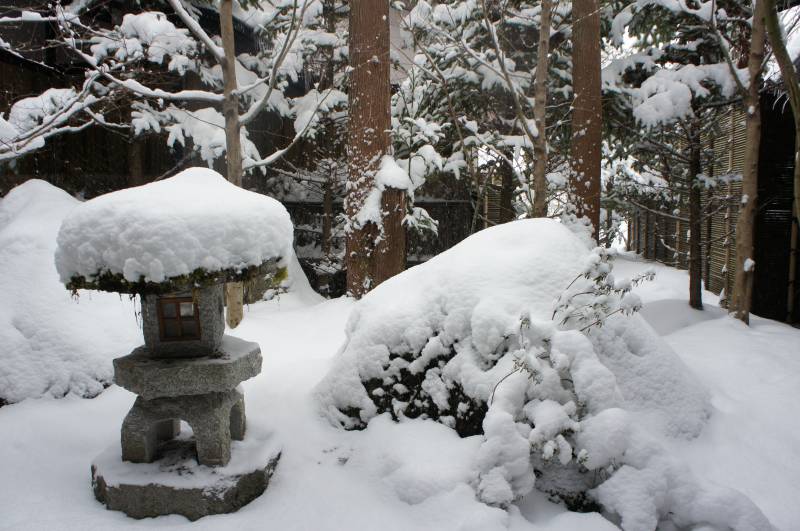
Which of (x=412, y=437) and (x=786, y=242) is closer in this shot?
(x=412, y=437)

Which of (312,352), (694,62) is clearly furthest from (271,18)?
(694,62)

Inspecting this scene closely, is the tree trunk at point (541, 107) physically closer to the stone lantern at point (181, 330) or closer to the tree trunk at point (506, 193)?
the tree trunk at point (506, 193)

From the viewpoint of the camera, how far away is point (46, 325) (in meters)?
4.84

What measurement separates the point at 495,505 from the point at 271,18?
9.01 metres

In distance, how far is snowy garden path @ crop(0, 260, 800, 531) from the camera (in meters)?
3.00

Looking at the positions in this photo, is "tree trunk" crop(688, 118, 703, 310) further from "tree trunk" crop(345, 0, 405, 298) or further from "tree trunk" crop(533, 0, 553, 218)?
"tree trunk" crop(345, 0, 405, 298)

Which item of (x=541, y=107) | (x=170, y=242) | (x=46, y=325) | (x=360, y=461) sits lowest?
(x=360, y=461)

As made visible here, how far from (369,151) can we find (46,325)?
178 inches

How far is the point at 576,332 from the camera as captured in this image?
340 centimetres

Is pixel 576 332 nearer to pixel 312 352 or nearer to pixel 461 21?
pixel 312 352

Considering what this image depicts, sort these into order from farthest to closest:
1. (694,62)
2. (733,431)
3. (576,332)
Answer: (694,62) → (733,431) → (576,332)

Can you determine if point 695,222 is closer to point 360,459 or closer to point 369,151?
point 369,151

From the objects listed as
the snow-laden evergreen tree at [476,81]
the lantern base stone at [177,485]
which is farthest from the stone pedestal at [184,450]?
the snow-laden evergreen tree at [476,81]

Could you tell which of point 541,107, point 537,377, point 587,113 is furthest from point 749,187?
→ point 537,377
